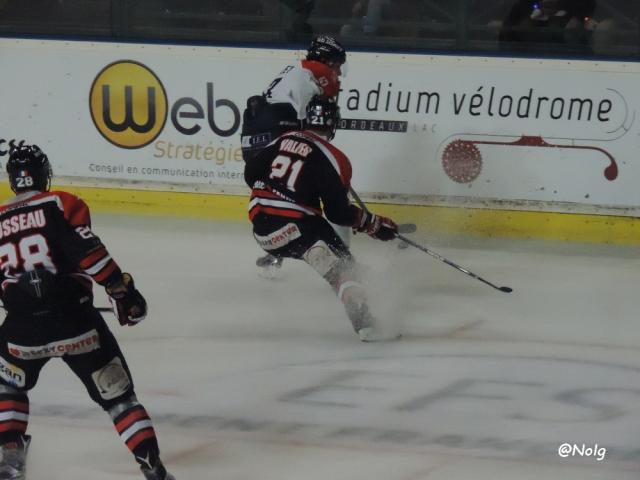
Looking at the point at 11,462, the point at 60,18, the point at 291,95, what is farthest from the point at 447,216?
the point at 11,462

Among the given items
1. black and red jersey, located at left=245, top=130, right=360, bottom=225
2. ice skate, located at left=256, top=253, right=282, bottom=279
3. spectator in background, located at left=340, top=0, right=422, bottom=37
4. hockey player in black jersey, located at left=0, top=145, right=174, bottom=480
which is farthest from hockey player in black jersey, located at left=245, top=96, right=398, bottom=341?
spectator in background, located at left=340, top=0, right=422, bottom=37

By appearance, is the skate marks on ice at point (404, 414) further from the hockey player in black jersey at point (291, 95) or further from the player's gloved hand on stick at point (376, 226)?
the hockey player in black jersey at point (291, 95)

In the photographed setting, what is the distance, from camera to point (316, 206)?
442 centimetres

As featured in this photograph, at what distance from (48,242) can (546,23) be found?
4089 millimetres

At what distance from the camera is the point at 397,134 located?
6.24 m

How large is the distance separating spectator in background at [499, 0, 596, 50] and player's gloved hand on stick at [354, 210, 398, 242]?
216cm

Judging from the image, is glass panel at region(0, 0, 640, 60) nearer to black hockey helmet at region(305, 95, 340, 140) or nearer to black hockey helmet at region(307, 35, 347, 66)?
black hockey helmet at region(307, 35, 347, 66)

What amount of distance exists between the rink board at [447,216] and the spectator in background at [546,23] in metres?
0.93

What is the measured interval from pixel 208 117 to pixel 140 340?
2402mm

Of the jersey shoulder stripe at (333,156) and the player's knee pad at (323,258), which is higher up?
the jersey shoulder stripe at (333,156)

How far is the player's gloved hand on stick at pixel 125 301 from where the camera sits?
8.98 feet

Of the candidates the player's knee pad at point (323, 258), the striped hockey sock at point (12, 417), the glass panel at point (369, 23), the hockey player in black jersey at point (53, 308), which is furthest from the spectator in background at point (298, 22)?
the striped hockey sock at point (12, 417)

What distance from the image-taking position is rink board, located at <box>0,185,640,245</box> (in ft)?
19.7

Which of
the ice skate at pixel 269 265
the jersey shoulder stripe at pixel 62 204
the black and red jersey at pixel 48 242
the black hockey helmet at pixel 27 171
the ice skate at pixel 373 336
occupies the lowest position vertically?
the ice skate at pixel 269 265
